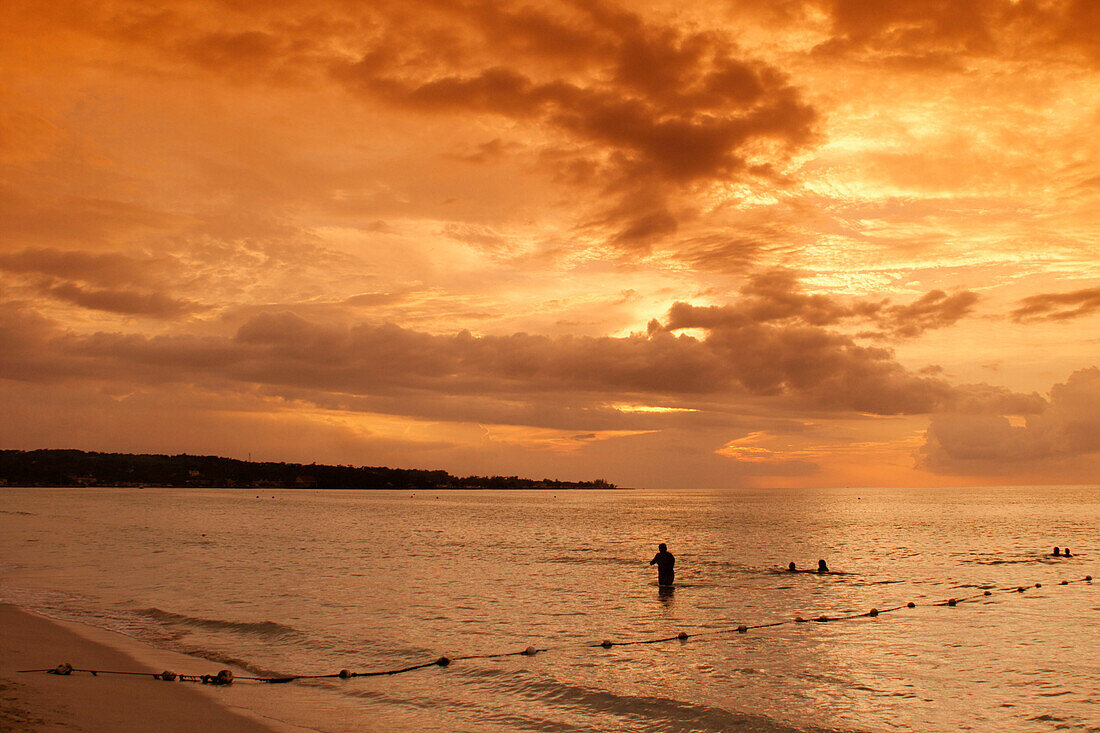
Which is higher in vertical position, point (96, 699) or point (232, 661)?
point (96, 699)

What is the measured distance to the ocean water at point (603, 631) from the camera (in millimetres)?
18906

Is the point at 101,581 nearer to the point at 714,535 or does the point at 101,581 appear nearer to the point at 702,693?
the point at 702,693

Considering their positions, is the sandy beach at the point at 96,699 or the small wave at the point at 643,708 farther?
the small wave at the point at 643,708

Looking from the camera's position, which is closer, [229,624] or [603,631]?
[603,631]

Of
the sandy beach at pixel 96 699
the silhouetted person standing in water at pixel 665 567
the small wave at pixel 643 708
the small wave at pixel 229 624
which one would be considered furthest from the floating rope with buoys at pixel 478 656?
the silhouetted person standing in water at pixel 665 567

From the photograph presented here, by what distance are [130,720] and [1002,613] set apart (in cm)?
3653

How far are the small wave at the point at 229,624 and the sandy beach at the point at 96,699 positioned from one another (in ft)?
17.6

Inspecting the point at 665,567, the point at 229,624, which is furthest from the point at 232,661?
the point at 665,567

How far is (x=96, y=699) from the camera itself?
1712cm

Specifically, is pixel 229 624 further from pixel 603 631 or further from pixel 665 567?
pixel 665 567

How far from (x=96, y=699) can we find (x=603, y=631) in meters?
18.4

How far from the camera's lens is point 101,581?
42.7m

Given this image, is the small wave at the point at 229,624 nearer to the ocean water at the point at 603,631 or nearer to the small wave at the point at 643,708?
the ocean water at the point at 603,631

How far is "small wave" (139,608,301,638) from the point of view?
28.7 meters
